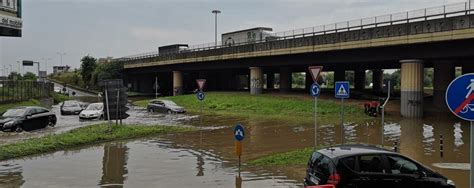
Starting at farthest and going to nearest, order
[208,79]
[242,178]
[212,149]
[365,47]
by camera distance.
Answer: [208,79] → [365,47] → [212,149] → [242,178]

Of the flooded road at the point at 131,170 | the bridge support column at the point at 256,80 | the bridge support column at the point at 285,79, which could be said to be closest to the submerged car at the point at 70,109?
the bridge support column at the point at 256,80

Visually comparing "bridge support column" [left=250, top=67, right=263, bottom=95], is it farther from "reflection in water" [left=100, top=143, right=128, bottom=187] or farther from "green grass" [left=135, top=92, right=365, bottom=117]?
"reflection in water" [left=100, top=143, right=128, bottom=187]

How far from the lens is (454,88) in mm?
6480

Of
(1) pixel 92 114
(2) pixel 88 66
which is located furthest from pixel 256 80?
(2) pixel 88 66

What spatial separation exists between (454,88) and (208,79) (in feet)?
243

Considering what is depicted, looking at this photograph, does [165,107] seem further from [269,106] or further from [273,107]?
[273,107]

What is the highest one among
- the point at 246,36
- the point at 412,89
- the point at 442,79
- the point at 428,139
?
the point at 246,36

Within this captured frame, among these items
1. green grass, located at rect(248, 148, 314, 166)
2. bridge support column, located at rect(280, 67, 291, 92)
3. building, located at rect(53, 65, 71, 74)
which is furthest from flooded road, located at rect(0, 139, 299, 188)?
building, located at rect(53, 65, 71, 74)

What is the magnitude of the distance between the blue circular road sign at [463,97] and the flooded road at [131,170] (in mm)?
5847

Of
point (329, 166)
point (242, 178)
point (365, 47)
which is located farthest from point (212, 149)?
point (365, 47)

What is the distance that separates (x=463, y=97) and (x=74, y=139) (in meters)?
16.7

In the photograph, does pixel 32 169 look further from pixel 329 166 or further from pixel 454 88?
pixel 454 88

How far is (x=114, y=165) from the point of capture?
48.7 ft

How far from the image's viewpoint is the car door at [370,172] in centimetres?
880
